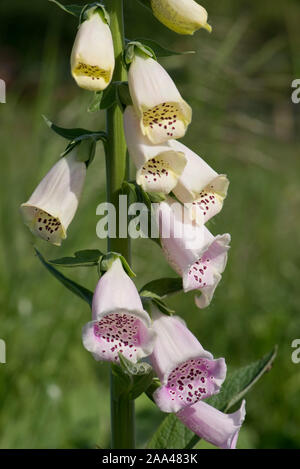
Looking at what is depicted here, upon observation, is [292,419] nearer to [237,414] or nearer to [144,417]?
[144,417]

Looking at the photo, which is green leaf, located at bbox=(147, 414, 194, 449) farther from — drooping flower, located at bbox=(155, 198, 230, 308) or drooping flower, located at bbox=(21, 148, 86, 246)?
drooping flower, located at bbox=(21, 148, 86, 246)

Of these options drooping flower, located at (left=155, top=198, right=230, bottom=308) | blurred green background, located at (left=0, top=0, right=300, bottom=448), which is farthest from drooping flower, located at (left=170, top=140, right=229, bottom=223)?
blurred green background, located at (left=0, top=0, right=300, bottom=448)

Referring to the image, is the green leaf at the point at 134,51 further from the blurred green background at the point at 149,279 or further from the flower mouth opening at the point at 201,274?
the blurred green background at the point at 149,279

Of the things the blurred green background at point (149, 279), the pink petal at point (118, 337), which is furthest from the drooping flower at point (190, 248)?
the blurred green background at point (149, 279)

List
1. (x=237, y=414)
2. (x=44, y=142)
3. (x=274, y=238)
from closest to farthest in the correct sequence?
(x=237, y=414), (x=44, y=142), (x=274, y=238)

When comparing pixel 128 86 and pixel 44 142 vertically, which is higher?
pixel 128 86

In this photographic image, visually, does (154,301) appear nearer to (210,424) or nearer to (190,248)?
(190,248)
